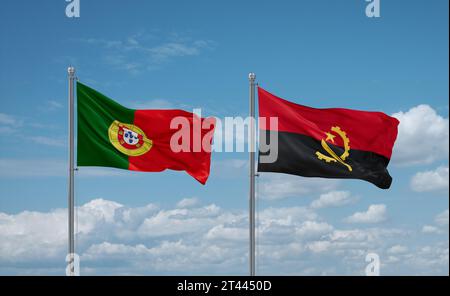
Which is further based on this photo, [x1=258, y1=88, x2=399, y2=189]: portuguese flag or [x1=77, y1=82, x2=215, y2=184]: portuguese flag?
[x1=77, y1=82, x2=215, y2=184]: portuguese flag

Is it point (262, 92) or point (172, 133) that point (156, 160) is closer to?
point (172, 133)

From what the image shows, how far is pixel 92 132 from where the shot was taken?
2267cm

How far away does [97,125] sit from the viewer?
74.5 feet

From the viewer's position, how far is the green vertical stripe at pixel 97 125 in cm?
2250

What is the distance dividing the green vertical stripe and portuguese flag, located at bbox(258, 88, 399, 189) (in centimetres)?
466

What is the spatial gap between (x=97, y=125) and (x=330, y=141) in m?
7.64

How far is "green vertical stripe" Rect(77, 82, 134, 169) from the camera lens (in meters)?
22.5

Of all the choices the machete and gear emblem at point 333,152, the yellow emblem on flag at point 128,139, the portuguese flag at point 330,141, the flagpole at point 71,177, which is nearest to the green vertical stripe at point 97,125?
the yellow emblem on flag at point 128,139

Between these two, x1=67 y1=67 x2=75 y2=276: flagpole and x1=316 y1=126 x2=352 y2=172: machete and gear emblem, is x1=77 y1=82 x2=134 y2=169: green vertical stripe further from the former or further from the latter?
x1=316 y1=126 x2=352 y2=172: machete and gear emblem

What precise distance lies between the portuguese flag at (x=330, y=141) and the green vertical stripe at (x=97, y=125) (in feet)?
15.3

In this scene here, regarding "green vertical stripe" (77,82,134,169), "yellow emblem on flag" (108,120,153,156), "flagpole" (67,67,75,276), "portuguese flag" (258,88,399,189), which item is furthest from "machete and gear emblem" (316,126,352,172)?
"flagpole" (67,67,75,276)

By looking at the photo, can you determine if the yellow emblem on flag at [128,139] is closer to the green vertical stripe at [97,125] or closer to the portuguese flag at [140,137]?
the portuguese flag at [140,137]
